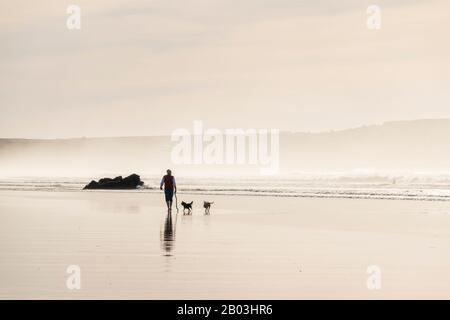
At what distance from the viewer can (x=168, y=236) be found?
773 inches

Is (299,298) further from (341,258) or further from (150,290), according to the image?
(341,258)

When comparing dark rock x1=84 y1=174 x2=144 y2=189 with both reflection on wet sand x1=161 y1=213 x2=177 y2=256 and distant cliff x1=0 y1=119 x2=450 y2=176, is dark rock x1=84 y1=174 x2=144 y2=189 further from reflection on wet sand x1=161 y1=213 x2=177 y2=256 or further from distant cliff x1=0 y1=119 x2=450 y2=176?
distant cliff x1=0 y1=119 x2=450 y2=176

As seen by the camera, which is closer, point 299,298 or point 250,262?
point 299,298

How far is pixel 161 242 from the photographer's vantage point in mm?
18141

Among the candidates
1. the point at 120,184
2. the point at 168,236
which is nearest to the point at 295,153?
the point at 120,184

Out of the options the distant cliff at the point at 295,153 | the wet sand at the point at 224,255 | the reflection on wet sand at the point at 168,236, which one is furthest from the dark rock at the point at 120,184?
the distant cliff at the point at 295,153

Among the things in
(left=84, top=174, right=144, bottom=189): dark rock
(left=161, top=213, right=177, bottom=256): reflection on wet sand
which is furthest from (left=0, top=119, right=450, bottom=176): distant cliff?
(left=161, top=213, right=177, bottom=256): reflection on wet sand

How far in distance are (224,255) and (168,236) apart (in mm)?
4017

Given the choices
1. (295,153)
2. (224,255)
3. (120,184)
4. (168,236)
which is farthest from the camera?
(295,153)

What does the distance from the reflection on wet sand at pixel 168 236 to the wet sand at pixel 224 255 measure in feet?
0.07

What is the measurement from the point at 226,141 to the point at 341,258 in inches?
6409

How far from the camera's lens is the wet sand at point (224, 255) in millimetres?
12047

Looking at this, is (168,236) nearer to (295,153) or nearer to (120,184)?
(120,184)
